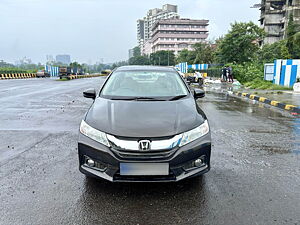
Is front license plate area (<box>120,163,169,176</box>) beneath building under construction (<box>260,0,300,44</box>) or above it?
beneath

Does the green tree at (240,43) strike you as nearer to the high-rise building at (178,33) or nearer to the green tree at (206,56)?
the green tree at (206,56)

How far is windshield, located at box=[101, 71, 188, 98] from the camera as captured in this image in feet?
12.4

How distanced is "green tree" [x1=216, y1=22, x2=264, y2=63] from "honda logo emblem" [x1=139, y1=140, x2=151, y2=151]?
3048 cm

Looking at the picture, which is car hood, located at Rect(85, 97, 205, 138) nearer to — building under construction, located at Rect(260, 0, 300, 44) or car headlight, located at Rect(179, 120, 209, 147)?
car headlight, located at Rect(179, 120, 209, 147)

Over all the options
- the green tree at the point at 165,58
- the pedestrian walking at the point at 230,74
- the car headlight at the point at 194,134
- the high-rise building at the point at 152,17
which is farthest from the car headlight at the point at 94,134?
the high-rise building at the point at 152,17

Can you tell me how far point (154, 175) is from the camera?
2588mm

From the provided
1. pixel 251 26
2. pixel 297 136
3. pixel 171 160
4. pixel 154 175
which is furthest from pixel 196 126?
pixel 251 26

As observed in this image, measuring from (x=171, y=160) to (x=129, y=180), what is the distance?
478 millimetres

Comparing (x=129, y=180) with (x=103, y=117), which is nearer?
(x=129, y=180)

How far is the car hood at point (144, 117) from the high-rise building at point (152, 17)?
164 metres

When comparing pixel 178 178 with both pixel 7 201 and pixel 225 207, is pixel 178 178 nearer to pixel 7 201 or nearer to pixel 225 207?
pixel 225 207

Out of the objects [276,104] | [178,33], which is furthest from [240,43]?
[178,33]

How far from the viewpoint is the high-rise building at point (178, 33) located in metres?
119

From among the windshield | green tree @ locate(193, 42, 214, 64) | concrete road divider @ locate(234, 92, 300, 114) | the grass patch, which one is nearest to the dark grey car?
the windshield
